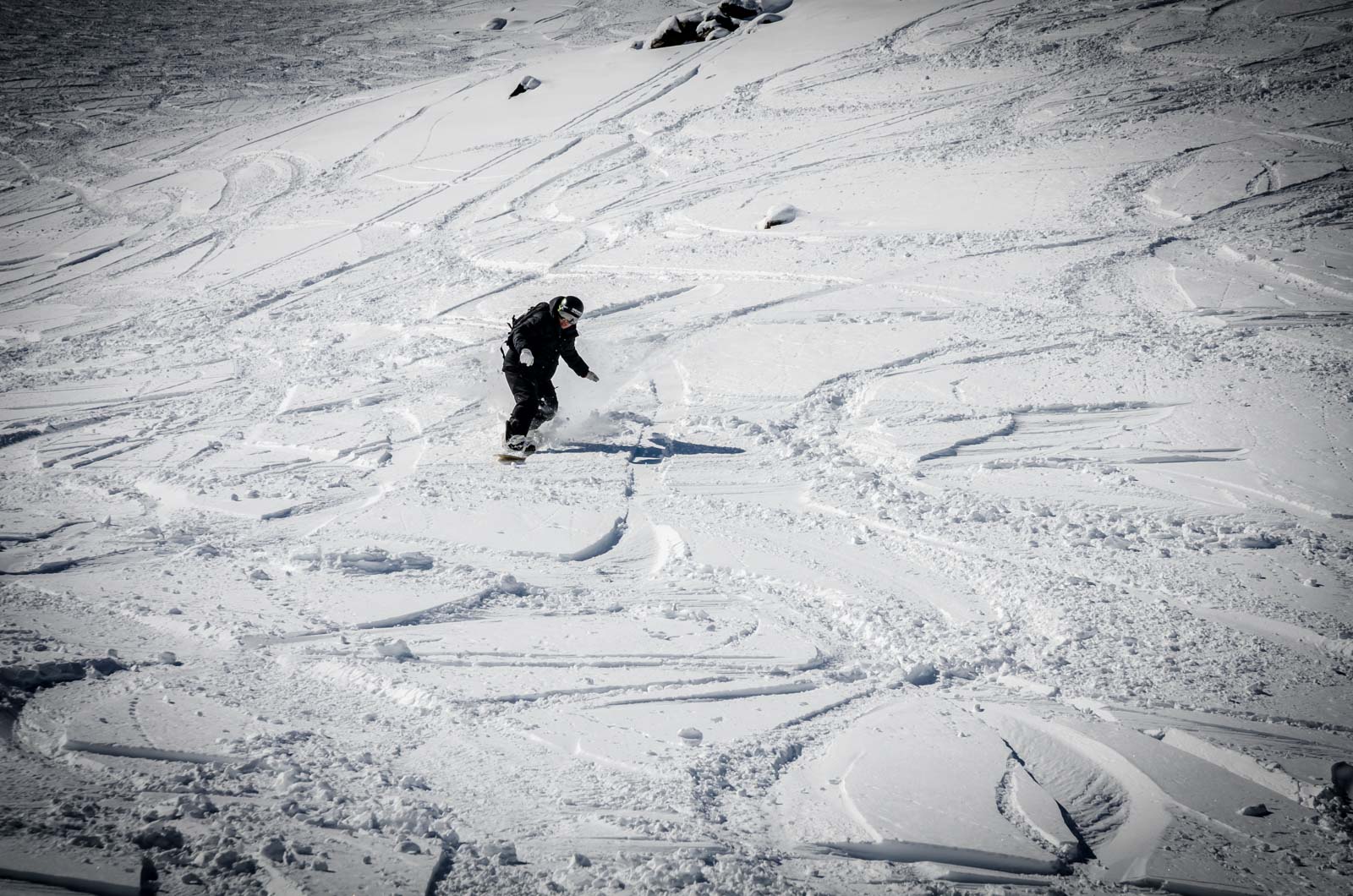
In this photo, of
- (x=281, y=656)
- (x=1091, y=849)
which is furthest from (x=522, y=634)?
(x=1091, y=849)

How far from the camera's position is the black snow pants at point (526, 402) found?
6.50 metres

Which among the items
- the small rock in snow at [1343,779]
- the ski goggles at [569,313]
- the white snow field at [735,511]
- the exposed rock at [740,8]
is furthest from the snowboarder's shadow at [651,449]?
the exposed rock at [740,8]

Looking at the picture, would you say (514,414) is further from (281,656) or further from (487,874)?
(487,874)

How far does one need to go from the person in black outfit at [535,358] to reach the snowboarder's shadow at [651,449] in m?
0.36

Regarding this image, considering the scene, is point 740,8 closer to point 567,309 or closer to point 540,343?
point 567,309

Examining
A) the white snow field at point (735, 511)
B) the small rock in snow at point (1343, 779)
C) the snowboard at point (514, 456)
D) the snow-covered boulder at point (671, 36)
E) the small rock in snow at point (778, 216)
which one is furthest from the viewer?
the snow-covered boulder at point (671, 36)

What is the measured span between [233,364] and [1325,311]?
1123 centimetres

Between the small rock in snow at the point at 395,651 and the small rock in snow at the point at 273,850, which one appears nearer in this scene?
the small rock in snow at the point at 273,850

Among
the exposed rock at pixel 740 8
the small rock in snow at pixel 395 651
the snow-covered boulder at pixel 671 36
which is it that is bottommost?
the small rock in snow at pixel 395 651

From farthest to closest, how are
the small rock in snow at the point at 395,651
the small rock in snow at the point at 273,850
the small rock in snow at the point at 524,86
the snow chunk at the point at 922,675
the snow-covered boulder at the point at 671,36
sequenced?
the snow-covered boulder at the point at 671,36, the small rock in snow at the point at 524,86, the small rock in snow at the point at 395,651, the snow chunk at the point at 922,675, the small rock in snow at the point at 273,850

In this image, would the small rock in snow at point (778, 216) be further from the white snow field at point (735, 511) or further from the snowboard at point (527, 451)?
the snowboard at point (527, 451)

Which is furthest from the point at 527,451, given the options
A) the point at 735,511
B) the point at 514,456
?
the point at 735,511

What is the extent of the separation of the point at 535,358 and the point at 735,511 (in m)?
2.28

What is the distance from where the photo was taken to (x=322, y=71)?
26266 millimetres
